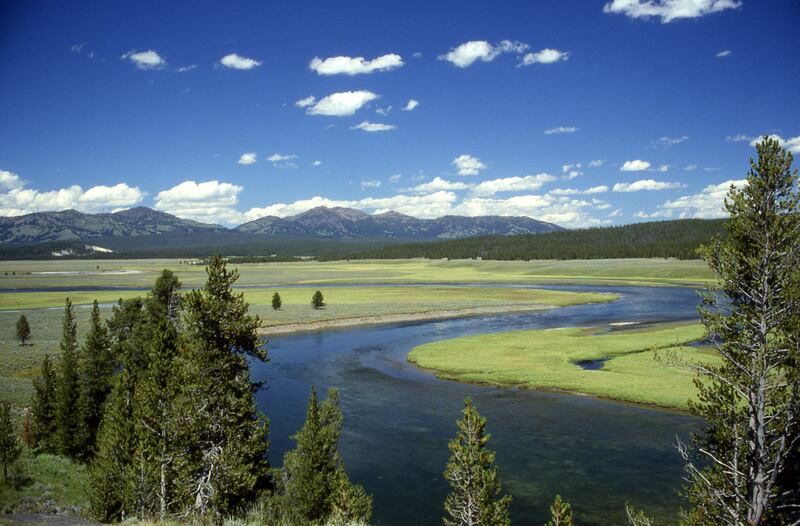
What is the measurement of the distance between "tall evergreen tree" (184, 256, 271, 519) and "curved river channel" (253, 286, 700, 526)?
757 centimetres

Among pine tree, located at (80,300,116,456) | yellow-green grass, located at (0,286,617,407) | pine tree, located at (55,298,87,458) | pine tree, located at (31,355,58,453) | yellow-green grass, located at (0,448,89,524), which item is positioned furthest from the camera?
yellow-green grass, located at (0,286,617,407)

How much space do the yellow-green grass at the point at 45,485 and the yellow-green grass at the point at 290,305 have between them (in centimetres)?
1238

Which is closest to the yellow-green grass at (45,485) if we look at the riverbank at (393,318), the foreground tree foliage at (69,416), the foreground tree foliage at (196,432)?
the foreground tree foliage at (69,416)

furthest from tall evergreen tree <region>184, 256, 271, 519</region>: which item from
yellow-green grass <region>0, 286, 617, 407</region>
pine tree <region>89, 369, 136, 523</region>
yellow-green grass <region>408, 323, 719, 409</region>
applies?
yellow-green grass <region>408, 323, 719, 409</region>

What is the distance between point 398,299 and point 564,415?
74.0 meters

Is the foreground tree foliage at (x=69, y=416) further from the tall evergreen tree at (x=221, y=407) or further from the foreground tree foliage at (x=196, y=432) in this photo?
the tall evergreen tree at (x=221, y=407)

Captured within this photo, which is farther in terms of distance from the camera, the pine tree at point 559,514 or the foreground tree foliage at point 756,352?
the pine tree at point 559,514

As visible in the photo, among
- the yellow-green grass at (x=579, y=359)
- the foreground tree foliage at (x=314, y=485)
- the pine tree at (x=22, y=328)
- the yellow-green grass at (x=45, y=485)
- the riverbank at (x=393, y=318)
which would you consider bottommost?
the yellow-green grass at (x=45, y=485)

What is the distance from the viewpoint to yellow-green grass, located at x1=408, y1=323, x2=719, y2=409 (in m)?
44.3

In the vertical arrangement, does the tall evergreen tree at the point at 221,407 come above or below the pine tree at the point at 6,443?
above

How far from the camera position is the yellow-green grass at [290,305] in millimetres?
54656

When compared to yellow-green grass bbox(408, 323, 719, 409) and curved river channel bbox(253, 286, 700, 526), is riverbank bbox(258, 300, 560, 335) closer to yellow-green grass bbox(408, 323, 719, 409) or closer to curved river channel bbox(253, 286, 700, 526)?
curved river channel bbox(253, 286, 700, 526)

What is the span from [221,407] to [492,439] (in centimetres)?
1898

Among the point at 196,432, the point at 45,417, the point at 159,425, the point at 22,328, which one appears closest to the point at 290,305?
the point at 22,328
